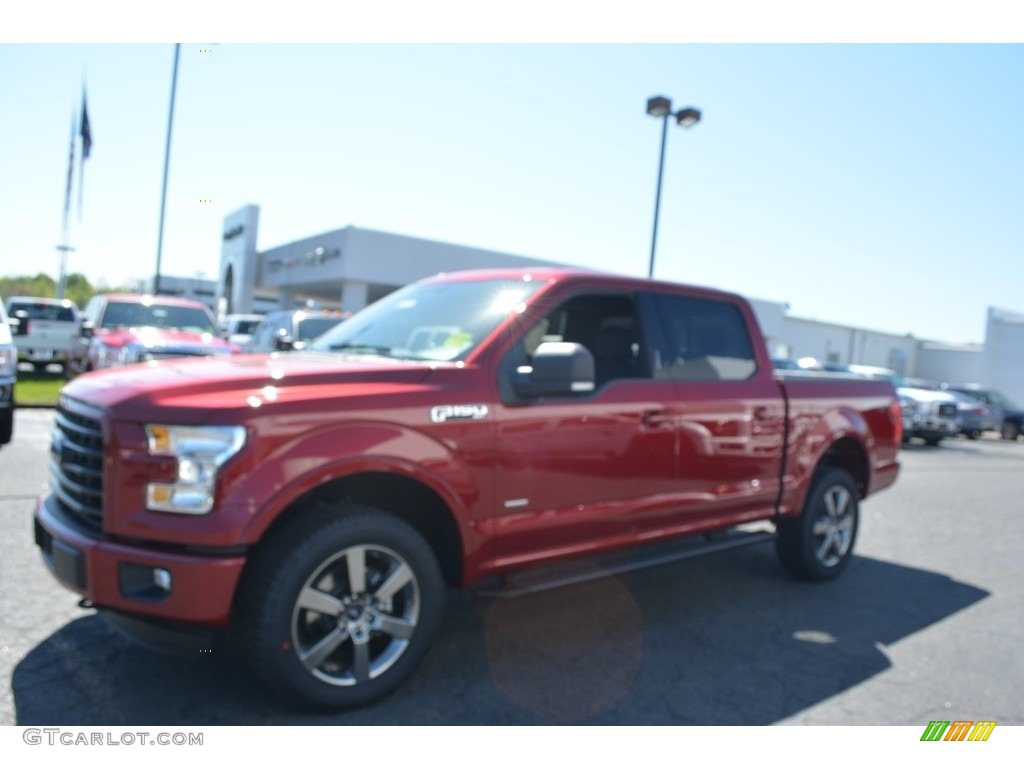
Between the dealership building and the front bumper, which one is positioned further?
the dealership building

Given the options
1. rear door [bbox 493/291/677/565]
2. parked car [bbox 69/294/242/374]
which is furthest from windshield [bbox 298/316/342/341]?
rear door [bbox 493/291/677/565]

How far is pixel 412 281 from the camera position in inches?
1339

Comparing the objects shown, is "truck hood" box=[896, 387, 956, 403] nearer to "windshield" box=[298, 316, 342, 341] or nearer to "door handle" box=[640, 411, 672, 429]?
"windshield" box=[298, 316, 342, 341]

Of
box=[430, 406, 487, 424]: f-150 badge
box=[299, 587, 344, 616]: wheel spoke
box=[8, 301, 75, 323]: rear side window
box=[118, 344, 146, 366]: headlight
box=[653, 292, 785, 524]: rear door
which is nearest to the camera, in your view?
box=[299, 587, 344, 616]: wheel spoke

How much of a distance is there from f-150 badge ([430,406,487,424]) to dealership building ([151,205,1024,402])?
80.4 feet

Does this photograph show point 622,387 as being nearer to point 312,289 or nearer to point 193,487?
point 193,487

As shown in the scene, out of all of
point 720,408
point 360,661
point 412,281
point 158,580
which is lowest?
point 360,661

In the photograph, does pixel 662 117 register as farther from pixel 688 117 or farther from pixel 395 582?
pixel 395 582

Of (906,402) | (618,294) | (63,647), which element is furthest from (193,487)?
(906,402)

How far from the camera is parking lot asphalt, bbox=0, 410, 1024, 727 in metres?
3.20

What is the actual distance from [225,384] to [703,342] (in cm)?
295

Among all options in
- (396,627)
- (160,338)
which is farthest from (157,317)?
(396,627)

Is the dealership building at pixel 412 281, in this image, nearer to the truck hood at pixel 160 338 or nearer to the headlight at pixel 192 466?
the truck hood at pixel 160 338

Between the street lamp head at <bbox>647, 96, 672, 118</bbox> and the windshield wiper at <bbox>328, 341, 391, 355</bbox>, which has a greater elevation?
the street lamp head at <bbox>647, 96, 672, 118</bbox>
